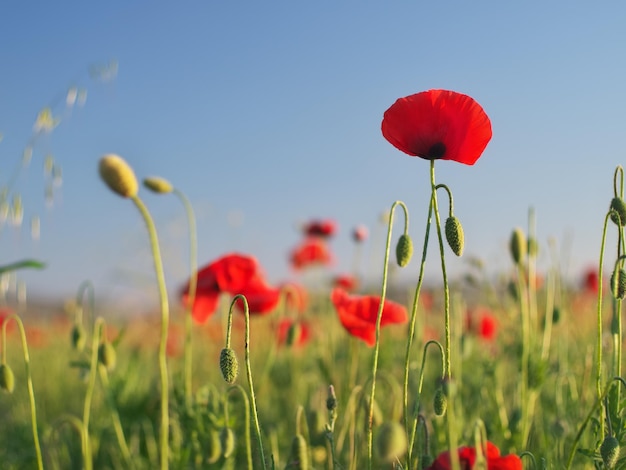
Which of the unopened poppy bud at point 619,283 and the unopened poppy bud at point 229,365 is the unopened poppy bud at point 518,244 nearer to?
the unopened poppy bud at point 619,283

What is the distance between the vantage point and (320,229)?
458 cm

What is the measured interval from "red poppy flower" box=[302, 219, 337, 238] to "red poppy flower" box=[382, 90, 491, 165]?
3290 millimetres

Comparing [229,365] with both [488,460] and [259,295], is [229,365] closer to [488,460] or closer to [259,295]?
[488,460]

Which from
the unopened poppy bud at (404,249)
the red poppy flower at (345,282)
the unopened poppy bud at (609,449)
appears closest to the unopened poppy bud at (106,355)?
the unopened poppy bud at (404,249)

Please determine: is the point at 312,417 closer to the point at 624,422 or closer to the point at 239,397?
the point at 239,397

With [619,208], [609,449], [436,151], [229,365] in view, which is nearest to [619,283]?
[619,208]

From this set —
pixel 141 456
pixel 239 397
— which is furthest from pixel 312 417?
pixel 141 456

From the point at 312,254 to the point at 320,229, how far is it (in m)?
0.24

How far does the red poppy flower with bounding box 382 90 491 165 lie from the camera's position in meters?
1.23

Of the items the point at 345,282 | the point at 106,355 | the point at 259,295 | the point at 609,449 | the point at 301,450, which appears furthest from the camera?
the point at 345,282

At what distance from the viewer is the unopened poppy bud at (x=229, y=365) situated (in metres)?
1.11

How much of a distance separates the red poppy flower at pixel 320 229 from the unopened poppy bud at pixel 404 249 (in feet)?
10.6

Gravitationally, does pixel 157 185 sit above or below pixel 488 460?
above

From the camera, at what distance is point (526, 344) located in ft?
6.13
